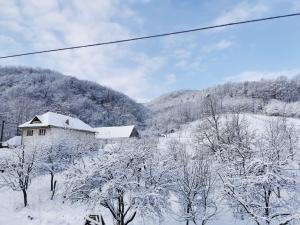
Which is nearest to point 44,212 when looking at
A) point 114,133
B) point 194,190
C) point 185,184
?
point 185,184

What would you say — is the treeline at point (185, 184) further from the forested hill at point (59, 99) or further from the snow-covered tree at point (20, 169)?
the forested hill at point (59, 99)

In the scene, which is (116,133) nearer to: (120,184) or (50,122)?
(50,122)

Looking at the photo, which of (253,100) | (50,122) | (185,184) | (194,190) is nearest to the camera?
(194,190)

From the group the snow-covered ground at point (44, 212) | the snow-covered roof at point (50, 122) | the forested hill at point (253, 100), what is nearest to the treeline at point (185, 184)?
the snow-covered ground at point (44, 212)

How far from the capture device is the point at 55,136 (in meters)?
49.0

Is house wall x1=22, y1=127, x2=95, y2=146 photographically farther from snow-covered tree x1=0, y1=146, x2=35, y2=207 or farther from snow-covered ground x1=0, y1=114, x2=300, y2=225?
snow-covered ground x1=0, y1=114, x2=300, y2=225

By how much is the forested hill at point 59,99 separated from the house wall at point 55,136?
3530 centimetres

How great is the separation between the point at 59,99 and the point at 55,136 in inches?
2955

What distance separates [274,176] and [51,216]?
22.0m

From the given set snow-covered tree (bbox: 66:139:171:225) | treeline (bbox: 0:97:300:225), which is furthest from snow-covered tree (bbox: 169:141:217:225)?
snow-covered tree (bbox: 66:139:171:225)

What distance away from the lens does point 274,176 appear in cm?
1808

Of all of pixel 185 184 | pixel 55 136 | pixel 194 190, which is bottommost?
pixel 194 190

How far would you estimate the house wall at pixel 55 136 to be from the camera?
153 ft

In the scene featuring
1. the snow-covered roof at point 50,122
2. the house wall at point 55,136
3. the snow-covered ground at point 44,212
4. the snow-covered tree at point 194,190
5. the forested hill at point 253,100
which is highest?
the forested hill at point 253,100
